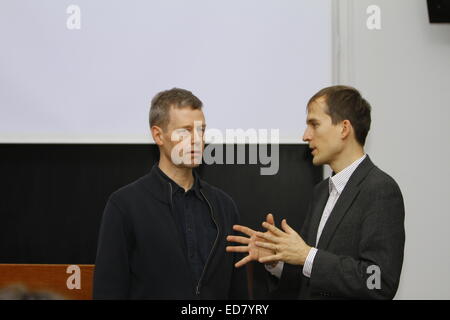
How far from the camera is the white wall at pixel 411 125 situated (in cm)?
278

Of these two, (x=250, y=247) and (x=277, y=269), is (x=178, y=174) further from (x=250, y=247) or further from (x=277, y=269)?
(x=277, y=269)

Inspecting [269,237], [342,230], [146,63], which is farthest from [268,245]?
[146,63]

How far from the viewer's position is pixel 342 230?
6.07 feet

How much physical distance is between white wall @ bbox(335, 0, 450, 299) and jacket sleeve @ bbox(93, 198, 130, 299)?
59.2 inches

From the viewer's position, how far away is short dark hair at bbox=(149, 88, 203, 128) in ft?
6.63

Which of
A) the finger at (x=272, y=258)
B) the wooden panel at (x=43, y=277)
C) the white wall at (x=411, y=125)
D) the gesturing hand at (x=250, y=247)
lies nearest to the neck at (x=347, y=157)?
the gesturing hand at (x=250, y=247)

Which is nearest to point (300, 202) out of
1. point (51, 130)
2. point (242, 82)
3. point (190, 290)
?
point (242, 82)

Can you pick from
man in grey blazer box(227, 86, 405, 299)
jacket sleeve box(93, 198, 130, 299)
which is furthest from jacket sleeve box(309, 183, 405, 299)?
jacket sleeve box(93, 198, 130, 299)

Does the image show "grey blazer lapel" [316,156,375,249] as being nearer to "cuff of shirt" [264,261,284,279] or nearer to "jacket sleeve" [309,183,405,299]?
"jacket sleeve" [309,183,405,299]

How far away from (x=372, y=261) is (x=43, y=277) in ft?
5.47

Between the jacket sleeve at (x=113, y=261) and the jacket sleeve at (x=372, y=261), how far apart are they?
66 cm

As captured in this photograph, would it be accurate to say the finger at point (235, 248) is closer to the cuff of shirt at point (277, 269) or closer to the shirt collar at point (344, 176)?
the cuff of shirt at point (277, 269)
